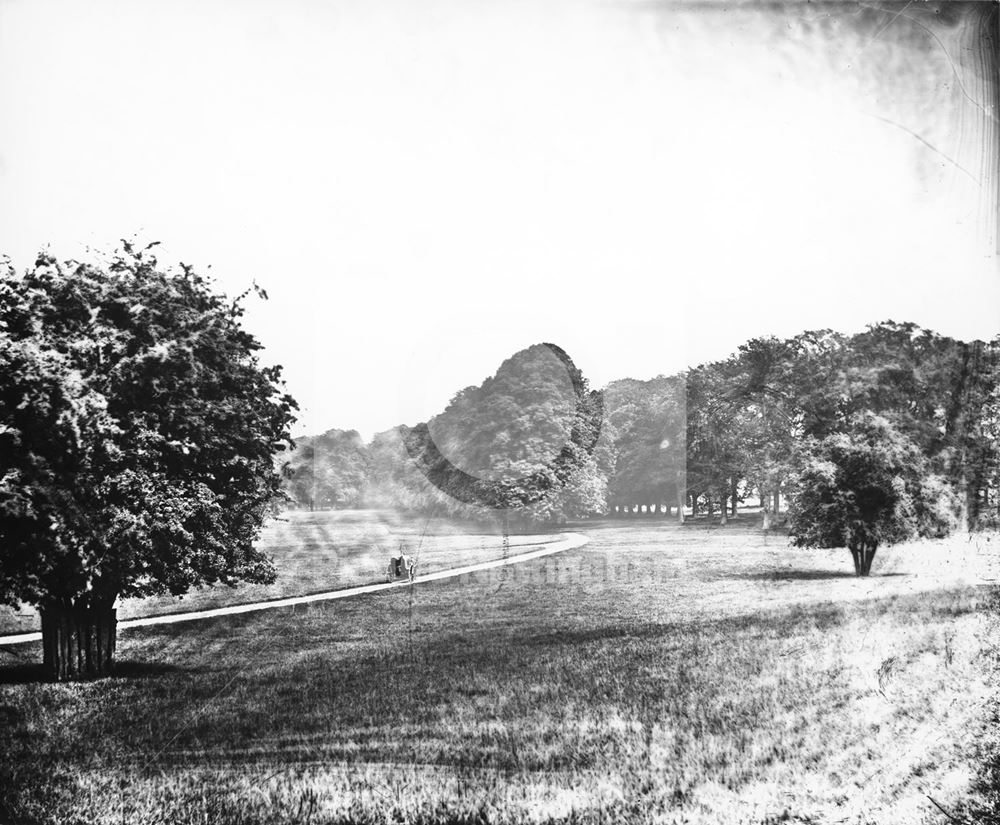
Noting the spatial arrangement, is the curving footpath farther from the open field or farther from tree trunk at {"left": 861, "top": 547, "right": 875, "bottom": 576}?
tree trunk at {"left": 861, "top": 547, "right": 875, "bottom": 576}

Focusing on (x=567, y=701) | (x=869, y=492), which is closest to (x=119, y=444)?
(x=567, y=701)

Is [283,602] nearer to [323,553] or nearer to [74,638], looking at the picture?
[323,553]

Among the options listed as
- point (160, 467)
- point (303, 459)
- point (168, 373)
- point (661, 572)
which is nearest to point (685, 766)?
point (661, 572)

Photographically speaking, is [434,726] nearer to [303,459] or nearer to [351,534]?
[351,534]

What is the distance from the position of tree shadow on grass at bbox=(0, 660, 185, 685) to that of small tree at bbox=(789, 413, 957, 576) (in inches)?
144

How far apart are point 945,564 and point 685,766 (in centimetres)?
211

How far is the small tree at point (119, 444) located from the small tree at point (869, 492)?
10.2ft

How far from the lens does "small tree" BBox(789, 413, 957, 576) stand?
13.5ft

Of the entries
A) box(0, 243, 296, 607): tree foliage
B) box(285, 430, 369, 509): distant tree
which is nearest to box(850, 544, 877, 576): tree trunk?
box(285, 430, 369, 509): distant tree

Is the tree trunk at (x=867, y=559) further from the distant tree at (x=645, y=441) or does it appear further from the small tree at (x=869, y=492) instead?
the distant tree at (x=645, y=441)

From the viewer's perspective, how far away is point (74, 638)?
346 cm

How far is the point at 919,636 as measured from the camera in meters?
4.04

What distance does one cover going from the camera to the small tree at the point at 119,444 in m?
3.29

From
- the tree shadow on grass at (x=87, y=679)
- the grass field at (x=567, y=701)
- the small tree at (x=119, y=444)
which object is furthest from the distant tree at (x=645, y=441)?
the tree shadow on grass at (x=87, y=679)
